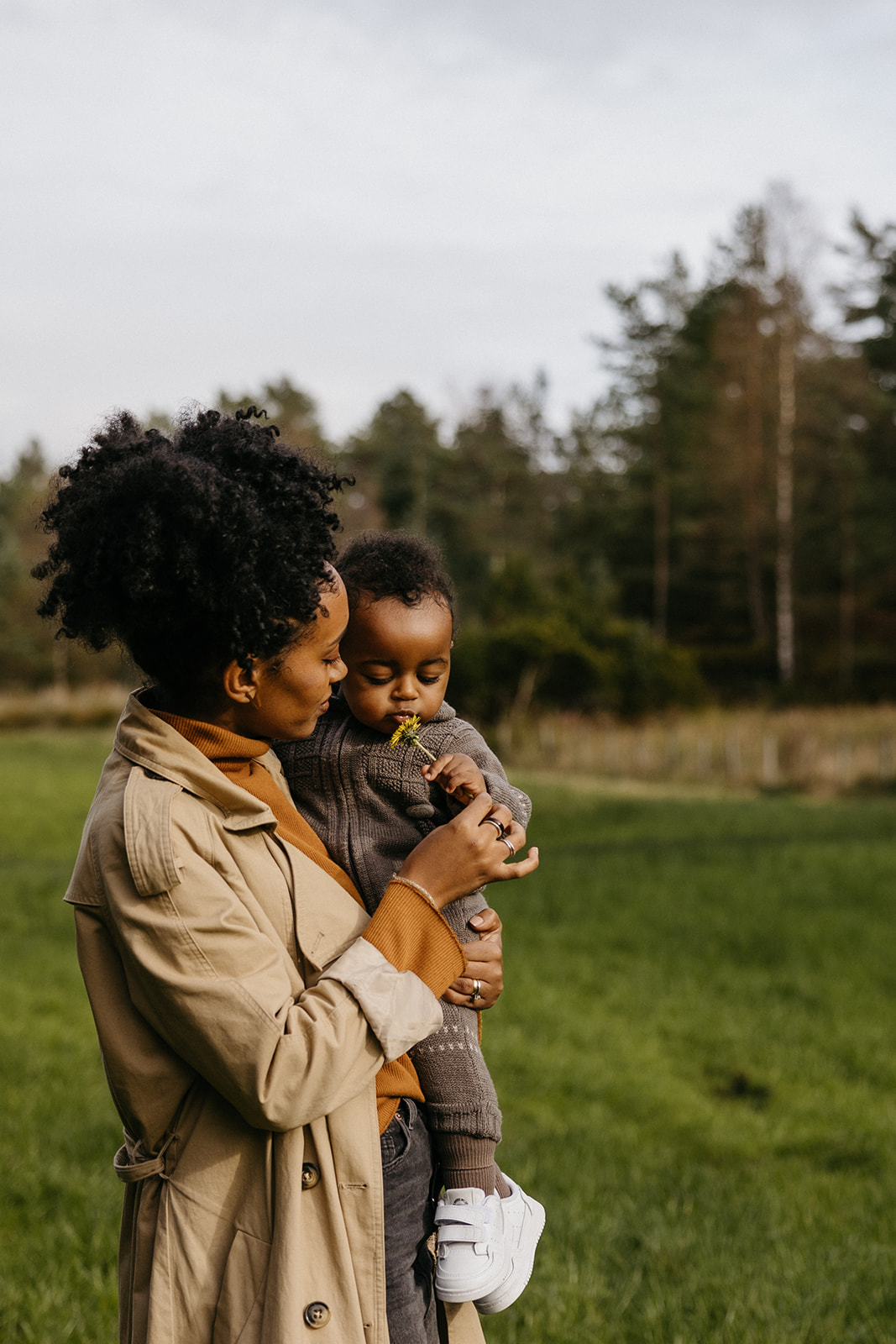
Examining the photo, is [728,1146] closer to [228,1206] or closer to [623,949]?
[623,949]

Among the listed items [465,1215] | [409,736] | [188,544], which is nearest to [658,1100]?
[465,1215]

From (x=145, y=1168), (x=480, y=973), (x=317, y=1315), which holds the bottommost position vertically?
(x=317, y=1315)

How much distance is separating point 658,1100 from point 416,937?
204 inches

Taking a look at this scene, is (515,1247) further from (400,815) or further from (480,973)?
(400,815)

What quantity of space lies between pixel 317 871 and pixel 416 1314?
71cm

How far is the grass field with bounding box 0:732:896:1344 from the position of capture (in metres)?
3.69

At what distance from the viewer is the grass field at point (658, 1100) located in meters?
3.69

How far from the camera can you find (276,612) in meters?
1.61

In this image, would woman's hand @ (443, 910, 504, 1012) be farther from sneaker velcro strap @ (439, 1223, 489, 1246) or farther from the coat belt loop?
the coat belt loop

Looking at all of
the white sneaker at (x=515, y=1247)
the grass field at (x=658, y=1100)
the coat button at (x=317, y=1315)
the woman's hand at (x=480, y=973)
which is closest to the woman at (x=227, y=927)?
the coat button at (x=317, y=1315)

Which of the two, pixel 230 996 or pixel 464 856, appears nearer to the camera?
pixel 230 996

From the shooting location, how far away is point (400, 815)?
6.64 ft

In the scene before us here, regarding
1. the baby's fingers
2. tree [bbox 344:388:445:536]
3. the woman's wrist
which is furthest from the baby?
tree [bbox 344:388:445:536]

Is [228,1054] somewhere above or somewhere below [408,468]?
below
